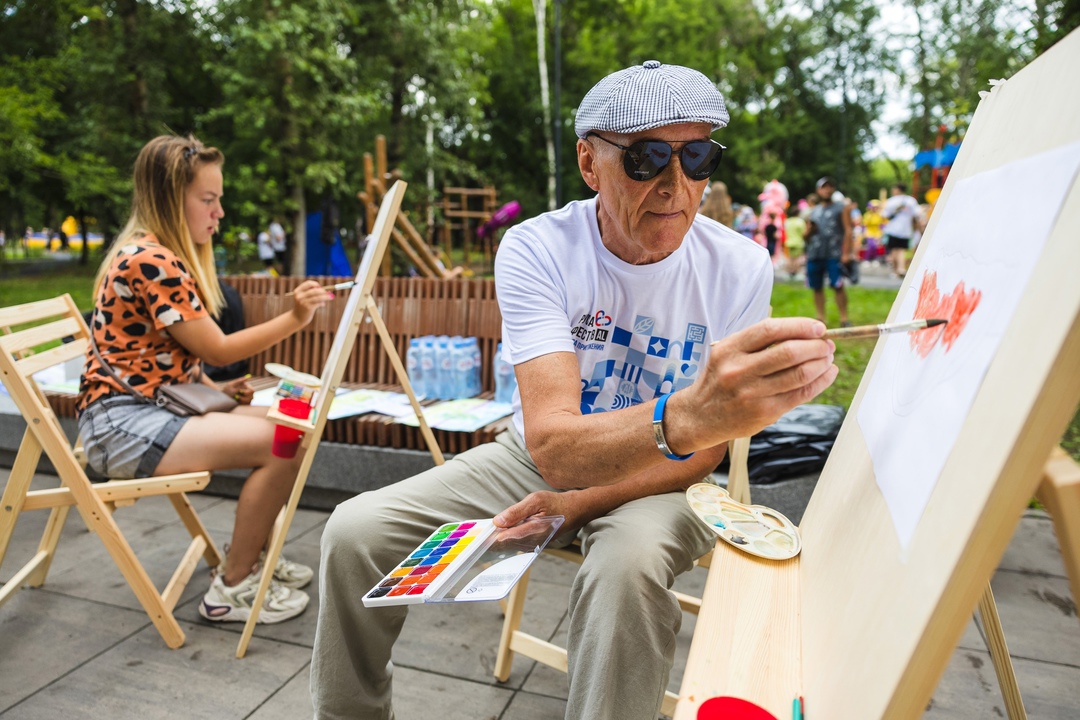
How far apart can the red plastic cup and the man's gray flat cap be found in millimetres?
1342

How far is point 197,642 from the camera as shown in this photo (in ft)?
8.29

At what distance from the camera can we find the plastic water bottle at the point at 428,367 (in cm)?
387

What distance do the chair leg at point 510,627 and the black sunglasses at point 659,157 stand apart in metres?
1.19

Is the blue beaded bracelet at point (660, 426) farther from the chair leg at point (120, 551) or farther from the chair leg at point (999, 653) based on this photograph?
the chair leg at point (120, 551)

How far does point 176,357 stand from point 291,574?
3.03ft

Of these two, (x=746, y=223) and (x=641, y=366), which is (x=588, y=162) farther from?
(x=746, y=223)

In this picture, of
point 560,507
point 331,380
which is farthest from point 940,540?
point 331,380

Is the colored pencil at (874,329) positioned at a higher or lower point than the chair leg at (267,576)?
higher

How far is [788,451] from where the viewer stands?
311 cm

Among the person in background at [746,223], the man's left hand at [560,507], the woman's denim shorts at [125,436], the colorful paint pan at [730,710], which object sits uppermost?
the colorful paint pan at [730,710]

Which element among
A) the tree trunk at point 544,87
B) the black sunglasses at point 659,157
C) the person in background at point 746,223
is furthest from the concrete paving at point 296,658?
the person in background at point 746,223

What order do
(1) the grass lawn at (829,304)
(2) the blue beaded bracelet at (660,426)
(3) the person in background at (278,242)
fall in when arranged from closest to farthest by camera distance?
(2) the blue beaded bracelet at (660,426)
(1) the grass lawn at (829,304)
(3) the person in background at (278,242)

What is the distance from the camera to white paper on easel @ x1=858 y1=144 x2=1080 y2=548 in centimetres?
76

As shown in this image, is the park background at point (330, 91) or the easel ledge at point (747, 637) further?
the park background at point (330, 91)
